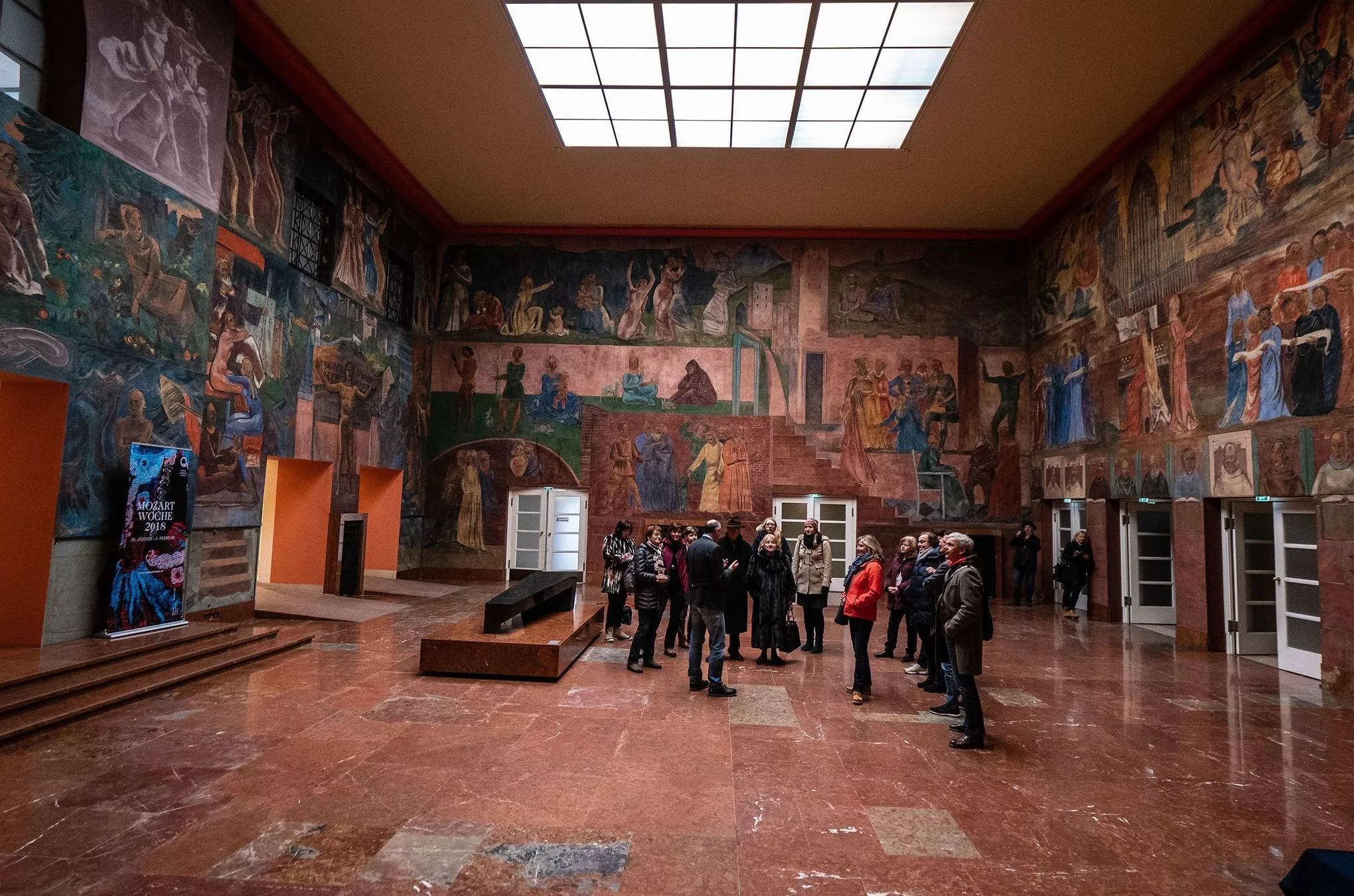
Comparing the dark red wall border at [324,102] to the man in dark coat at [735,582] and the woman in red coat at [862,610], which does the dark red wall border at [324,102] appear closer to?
the man in dark coat at [735,582]

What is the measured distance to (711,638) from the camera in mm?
7504

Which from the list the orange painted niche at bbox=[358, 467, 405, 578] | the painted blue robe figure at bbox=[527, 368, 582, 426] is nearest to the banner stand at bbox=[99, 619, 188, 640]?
the orange painted niche at bbox=[358, 467, 405, 578]

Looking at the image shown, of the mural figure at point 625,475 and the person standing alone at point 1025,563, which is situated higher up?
the mural figure at point 625,475

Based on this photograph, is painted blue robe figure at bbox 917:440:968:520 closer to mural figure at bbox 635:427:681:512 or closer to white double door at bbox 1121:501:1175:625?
white double door at bbox 1121:501:1175:625

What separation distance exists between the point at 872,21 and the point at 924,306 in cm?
871

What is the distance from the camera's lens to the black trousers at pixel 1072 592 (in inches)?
571

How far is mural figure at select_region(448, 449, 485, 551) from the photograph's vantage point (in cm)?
1834

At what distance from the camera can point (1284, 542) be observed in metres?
9.93

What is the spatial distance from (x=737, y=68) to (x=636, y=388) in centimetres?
822

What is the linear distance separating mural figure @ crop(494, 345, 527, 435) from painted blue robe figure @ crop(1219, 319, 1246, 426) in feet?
47.3

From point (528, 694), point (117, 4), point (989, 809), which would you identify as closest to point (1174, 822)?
point (989, 809)

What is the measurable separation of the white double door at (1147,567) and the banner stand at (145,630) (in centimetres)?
1575

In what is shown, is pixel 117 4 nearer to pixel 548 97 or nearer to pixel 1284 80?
pixel 548 97

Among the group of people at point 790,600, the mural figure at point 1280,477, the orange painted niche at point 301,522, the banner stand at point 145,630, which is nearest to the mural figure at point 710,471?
the group of people at point 790,600
